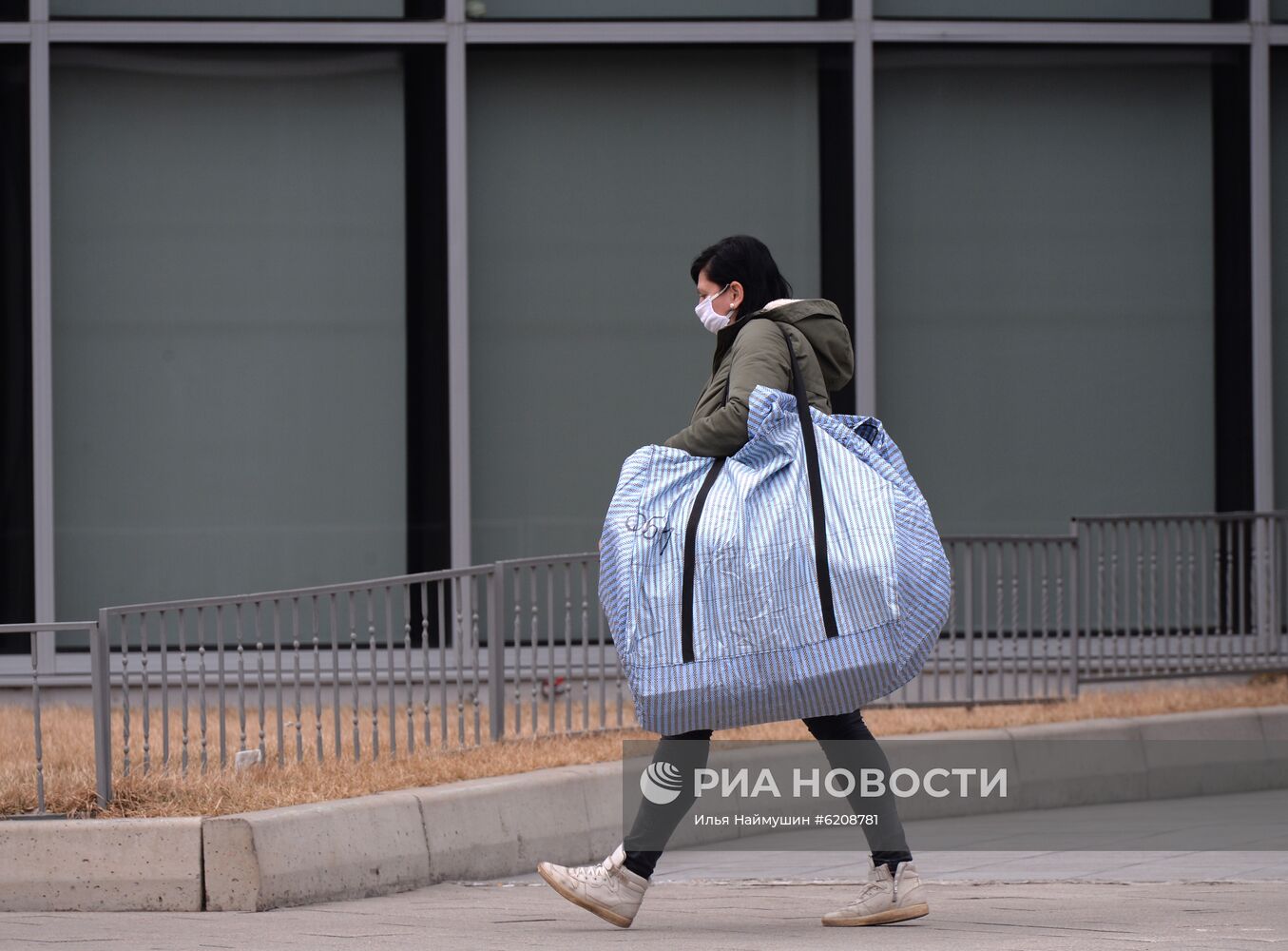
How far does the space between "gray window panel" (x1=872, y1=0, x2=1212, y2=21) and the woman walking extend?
261 inches

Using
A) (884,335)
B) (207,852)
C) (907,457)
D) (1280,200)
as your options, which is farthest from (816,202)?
(207,852)

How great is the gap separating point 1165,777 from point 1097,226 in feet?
12.5

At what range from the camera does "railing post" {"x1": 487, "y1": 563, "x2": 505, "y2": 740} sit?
8.09m

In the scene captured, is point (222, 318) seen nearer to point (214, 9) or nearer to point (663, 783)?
point (214, 9)

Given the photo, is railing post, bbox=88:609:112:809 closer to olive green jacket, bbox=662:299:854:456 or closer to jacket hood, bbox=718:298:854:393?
olive green jacket, bbox=662:299:854:456

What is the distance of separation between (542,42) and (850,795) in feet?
23.4

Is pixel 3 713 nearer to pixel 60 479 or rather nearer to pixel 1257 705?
pixel 60 479

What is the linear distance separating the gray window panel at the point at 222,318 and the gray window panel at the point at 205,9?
224 millimetres

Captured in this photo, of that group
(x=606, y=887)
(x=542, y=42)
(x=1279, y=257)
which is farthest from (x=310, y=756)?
(x=1279, y=257)

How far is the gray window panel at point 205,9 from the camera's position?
11.4 metres

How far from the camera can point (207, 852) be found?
19.5ft

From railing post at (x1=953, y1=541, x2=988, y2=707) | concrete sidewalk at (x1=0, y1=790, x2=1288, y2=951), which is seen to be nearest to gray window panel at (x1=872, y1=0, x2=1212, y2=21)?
railing post at (x1=953, y1=541, x2=988, y2=707)

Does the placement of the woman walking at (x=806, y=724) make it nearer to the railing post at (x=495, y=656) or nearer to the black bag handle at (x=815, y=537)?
the black bag handle at (x=815, y=537)

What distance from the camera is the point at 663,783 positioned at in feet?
17.4
